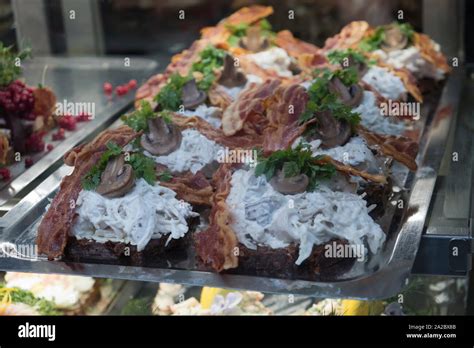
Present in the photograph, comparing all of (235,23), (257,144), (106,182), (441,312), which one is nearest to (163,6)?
(235,23)

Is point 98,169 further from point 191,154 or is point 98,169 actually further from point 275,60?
point 275,60

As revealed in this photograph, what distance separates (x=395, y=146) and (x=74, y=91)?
5.78 ft

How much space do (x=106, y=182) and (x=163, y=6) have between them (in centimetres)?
203

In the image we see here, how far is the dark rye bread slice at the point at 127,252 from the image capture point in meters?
2.54

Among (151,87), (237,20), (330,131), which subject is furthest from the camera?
(237,20)

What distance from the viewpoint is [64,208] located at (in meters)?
2.62

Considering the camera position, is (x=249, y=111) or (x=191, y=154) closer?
(x=191, y=154)

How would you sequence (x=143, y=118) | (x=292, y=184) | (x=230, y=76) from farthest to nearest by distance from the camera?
(x=230, y=76)
(x=143, y=118)
(x=292, y=184)

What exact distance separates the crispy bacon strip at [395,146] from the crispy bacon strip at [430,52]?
107 centimetres

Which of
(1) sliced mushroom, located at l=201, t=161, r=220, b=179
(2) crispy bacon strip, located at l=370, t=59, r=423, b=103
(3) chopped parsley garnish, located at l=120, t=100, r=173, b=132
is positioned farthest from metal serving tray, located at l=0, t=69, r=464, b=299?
(2) crispy bacon strip, located at l=370, t=59, r=423, b=103

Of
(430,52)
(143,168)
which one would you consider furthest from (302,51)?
(143,168)

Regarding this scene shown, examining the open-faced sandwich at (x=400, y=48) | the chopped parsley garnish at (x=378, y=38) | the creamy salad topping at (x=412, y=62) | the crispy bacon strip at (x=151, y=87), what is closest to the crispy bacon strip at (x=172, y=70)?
the crispy bacon strip at (x=151, y=87)

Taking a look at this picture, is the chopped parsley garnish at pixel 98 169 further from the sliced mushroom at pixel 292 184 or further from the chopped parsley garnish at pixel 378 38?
the chopped parsley garnish at pixel 378 38

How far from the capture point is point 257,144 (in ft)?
9.96
